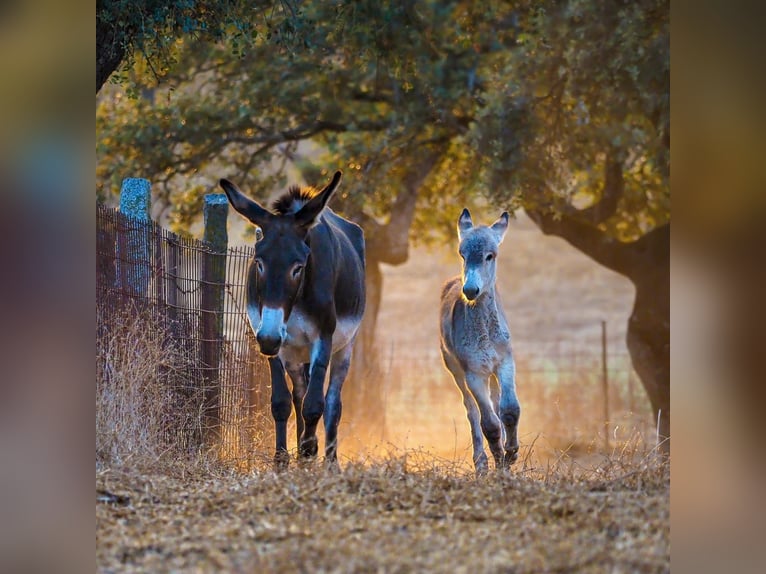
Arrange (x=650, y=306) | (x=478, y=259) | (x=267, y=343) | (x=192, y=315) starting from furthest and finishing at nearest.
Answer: (x=650, y=306) → (x=192, y=315) → (x=478, y=259) → (x=267, y=343)

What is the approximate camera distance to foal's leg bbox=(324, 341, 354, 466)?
755 cm

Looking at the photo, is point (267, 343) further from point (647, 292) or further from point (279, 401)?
point (647, 292)

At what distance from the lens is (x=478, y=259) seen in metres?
8.28

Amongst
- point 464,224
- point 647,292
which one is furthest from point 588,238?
point 464,224

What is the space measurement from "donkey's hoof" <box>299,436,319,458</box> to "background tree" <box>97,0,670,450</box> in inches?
234

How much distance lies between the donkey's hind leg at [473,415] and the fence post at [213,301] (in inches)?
84.8

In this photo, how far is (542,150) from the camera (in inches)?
546

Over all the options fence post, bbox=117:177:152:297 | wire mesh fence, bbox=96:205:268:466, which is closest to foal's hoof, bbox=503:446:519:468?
wire mesh fence, bbox=96:205:268:466

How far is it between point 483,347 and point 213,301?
9.64 ft

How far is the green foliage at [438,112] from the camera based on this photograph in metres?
12.9

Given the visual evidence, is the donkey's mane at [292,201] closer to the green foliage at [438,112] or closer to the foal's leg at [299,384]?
the foal's leg at [299,384]
